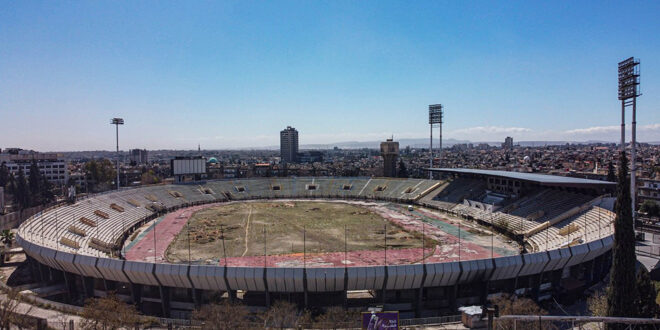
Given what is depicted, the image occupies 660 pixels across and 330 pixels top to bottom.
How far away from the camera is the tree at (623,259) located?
72.8 ft

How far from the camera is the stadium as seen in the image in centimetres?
3319

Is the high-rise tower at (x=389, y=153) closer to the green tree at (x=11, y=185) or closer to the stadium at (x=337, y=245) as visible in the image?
the stadium at (x=337, y=245)

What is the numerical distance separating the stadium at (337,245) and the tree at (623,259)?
11.7m

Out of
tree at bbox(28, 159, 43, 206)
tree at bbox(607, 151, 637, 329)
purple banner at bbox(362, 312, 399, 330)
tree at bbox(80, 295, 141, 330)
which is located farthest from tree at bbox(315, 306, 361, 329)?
tree at bbox(28, 159, 43, 206)

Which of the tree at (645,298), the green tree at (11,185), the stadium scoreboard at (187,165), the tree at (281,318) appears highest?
the stadium scoreboard at (187,165)

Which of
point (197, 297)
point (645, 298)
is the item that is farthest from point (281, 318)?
point (645, 298)

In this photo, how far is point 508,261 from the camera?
3428 centimetres

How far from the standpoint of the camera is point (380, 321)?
2291 cm

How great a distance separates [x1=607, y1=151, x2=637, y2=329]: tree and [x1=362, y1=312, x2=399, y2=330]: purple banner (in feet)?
38.2

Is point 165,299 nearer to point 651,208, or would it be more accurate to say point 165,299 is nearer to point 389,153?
point 651,208

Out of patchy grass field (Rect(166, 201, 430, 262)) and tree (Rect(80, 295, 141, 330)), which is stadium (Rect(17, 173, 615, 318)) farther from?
tree (Rect(80, 295, 141, 330))

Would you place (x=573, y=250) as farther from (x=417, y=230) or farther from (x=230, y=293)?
(x=230, y=293)

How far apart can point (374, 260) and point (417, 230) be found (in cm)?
1588

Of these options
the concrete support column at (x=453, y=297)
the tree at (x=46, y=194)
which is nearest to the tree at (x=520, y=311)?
the concrete support column at (x=453, y=297)
